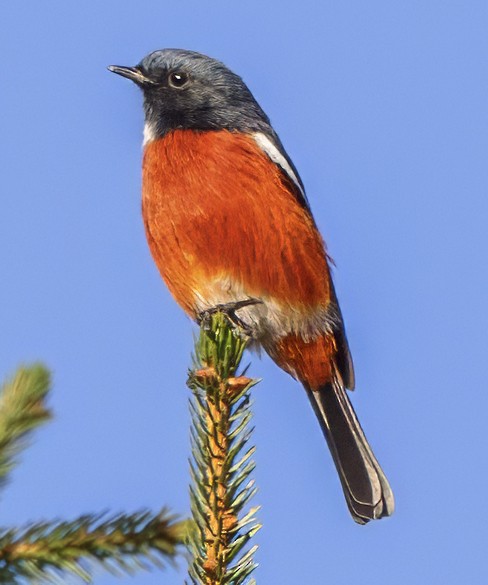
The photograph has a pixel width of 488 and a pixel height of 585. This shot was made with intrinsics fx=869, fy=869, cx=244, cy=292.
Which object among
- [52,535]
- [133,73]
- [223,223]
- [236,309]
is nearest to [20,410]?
[52,535]

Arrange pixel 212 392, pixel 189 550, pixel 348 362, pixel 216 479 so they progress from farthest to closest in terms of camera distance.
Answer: pixel 348 362
pixel 212 392
pixel 216 479
pixel 189 550

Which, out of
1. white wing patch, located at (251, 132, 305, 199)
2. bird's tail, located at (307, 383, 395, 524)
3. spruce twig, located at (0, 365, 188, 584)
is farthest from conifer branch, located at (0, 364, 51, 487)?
bird's tail, located at (307, 383, 395, 524)

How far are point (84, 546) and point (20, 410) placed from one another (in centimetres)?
35

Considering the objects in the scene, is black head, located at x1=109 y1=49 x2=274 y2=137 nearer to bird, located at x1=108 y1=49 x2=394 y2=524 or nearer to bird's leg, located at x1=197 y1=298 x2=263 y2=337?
bird, located at x1=108 y1=49 x2=394 y2=524

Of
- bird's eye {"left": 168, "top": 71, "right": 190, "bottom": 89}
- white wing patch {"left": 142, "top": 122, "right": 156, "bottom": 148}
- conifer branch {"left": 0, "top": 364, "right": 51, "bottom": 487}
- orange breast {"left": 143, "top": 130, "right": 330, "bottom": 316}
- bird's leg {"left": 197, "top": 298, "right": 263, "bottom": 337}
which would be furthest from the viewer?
bird's eye {"left": 168, "top": 71, "right": 190, "bottom": 89}

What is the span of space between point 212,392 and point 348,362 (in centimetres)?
320

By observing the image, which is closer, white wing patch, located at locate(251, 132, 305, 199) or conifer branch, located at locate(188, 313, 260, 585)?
conifer branch, located at locate(188, 313, 260, 585)

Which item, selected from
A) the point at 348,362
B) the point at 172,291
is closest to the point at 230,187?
the point at 172,291

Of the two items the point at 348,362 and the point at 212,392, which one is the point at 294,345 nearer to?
the point at 348,362

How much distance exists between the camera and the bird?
17.2 ft

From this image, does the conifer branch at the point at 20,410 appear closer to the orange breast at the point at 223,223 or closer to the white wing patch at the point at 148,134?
the orange breast at the point at 223,223

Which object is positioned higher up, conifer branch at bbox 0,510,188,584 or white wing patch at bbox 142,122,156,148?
white wing patch at bbox 142,122,156,148

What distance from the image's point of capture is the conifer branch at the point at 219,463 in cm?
239

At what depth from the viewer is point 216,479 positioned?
2.65m
